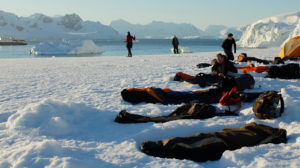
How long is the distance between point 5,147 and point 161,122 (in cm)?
206

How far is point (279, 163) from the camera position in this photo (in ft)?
10.7

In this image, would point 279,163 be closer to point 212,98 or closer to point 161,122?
point 161,122

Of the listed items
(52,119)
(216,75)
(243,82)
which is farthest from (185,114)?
(216,75)

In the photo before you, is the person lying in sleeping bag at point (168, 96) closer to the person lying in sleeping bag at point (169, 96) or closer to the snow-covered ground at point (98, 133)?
the person lying in sleeping bag at point (169, 96)

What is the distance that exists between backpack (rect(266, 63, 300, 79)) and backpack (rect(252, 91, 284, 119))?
3760 millimetres

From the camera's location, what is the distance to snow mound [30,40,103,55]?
1969 inches

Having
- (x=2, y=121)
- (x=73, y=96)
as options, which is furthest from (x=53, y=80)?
(x=2, y=121)

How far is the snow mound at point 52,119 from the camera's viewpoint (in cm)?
443

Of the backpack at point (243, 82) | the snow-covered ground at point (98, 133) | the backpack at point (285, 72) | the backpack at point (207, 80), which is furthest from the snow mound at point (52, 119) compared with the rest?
the backpack at point (285, 72)

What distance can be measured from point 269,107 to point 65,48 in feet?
161

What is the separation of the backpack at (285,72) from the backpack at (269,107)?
12.3ft

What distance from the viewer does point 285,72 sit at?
815 cm

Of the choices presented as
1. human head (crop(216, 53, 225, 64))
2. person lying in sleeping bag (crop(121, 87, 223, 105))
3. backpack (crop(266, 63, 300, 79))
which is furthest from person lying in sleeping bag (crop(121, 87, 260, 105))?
backpack (crop(266, 63, 300, 79))

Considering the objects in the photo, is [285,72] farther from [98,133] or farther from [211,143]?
[98,133]
